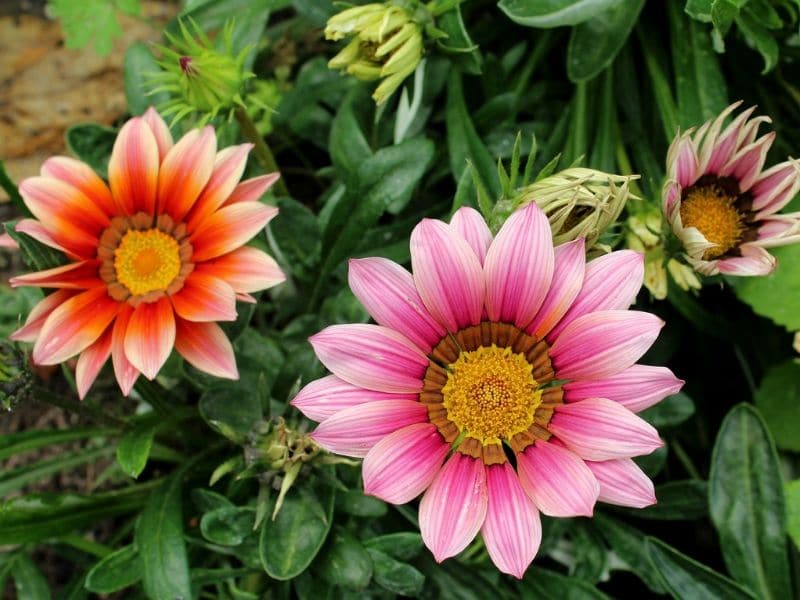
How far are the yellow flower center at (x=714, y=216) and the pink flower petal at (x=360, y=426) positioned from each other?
610mm

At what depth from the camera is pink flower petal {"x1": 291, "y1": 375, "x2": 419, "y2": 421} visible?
1177mm

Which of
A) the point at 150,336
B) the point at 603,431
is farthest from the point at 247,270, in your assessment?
the point at 603,431

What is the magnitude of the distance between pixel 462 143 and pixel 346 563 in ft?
2.72

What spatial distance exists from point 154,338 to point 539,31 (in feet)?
3.74

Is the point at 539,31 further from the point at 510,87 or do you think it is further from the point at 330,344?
the point at 330,344

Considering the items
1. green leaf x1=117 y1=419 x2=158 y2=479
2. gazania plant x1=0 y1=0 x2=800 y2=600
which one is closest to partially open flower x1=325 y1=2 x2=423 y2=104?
gazania plant x1=0 y1=0 x2=800 y2=600

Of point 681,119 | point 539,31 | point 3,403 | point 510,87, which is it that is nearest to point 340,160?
point 510,87

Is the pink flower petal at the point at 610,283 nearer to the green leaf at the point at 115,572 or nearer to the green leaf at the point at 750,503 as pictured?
the green leaf at the point at 750,503

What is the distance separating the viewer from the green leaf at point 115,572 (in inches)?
60.6

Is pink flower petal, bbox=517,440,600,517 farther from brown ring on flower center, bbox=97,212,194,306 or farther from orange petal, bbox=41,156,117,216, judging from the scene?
orange petal, bbox=41,156,117,216

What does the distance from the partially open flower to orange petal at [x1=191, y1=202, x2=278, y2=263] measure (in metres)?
0.29

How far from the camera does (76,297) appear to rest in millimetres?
1390

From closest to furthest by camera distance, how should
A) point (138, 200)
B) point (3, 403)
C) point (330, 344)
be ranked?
point (330, 344) < point (3, 403) < point (138, 200)

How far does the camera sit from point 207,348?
4.59 feet
